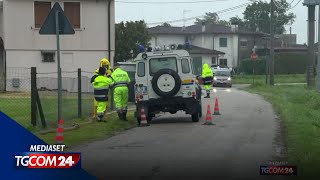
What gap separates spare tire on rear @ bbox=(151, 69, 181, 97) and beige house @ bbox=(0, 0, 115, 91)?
20.4 meters

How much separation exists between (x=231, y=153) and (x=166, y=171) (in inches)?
108

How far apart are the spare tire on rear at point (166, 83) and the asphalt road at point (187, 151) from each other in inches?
40.1

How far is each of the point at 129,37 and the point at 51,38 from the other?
25.6 m

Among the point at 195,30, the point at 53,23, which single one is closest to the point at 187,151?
the point at 53,23

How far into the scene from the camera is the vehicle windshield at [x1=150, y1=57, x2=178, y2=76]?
66.3 feet

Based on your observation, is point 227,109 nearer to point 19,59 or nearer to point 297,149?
point 297,149

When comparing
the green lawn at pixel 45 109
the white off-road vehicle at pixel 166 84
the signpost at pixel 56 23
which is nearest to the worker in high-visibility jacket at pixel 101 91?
the white off-road vehicle at pixel 166 84

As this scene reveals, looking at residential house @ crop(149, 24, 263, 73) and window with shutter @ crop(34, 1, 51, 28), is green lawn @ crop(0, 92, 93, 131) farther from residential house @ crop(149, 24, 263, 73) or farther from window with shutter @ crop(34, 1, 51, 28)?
residential house @ crop(149, 24, 263, 73)

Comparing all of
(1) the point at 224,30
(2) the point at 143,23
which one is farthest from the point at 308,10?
(1) the point at 224,30

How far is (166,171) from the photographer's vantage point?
10.2 meters

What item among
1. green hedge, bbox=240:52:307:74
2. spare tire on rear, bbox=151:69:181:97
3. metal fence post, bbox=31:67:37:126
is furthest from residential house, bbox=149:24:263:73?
metal fence post, bbox=31:67:37:126

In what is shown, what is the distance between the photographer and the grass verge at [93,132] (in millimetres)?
14672

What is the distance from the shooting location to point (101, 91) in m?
19.1

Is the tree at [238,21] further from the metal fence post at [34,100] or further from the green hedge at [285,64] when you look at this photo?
the metal fence post at [34,100]
